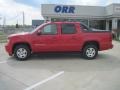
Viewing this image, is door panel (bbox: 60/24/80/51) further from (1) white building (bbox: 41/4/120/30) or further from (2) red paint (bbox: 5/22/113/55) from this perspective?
(1) white building (bbox: 41/4/120/30)

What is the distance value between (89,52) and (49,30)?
2226mm

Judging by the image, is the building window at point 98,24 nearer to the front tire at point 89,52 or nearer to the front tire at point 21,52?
the front tire at point 89,52

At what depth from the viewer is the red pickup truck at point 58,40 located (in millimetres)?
12242

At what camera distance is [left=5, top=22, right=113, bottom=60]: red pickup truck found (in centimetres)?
1224

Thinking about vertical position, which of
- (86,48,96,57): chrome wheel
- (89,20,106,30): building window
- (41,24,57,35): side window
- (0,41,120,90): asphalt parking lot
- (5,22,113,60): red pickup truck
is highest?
(89,20,106,30): building window

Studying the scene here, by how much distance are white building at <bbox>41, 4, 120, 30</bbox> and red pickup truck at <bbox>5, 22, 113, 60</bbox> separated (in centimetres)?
2096

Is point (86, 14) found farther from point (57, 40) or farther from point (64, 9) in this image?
point (57, 40)

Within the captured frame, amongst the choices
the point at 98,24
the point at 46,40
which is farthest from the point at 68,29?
the point at 98,24

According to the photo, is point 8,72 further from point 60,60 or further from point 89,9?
point 89,9

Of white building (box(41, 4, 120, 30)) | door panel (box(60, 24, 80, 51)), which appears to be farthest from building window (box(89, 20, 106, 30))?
door panel (box(60, 24, 80, 51))

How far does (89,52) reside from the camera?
12.6m

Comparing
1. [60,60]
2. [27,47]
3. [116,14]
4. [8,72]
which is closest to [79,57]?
[60,60]

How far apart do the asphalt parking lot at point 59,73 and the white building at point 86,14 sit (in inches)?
840

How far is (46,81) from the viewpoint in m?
8.16
